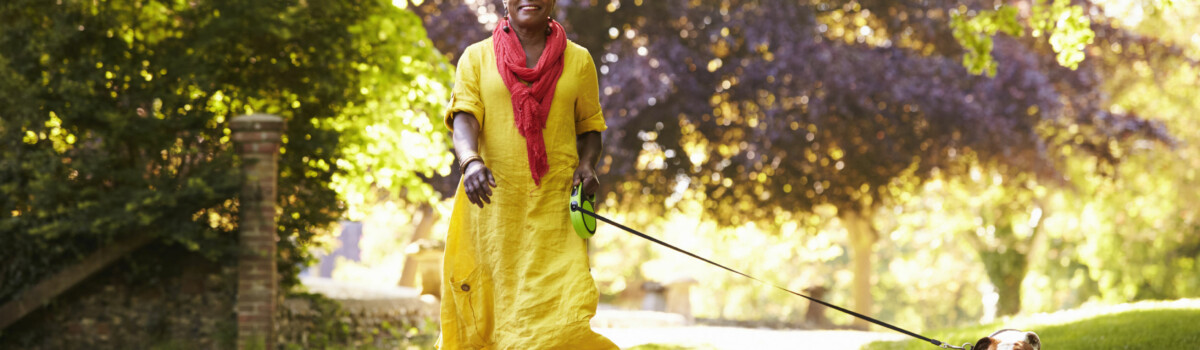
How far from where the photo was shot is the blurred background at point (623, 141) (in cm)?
850

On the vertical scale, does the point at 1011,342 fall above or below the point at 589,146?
below

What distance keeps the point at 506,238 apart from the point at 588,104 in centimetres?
59

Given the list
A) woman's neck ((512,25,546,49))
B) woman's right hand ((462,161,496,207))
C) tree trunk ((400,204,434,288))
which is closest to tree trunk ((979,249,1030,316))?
tree trunk ((400,204,434,288))

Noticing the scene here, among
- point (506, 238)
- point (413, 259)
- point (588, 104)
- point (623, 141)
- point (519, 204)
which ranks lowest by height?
point (506, 238)

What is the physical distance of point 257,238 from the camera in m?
8.87

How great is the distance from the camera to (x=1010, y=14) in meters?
9.37

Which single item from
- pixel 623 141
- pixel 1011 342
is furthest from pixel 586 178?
pixel 623 141

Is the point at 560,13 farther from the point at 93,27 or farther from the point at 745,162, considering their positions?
the point at 93,27

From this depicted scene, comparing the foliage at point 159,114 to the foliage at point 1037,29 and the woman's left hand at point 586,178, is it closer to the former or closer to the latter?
the woman's left hand at point 586,178

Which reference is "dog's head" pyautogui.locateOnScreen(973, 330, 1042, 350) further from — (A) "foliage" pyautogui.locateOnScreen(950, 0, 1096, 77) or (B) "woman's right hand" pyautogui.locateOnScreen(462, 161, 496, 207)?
(A) "foliage" pyautogui.locateOnScreen(950, 0, 1096, 77)

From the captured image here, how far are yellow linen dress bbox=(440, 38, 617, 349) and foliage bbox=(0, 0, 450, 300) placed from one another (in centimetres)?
488


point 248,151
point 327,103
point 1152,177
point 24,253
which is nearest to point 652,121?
point 327,103

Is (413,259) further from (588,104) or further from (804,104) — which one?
(588,104)

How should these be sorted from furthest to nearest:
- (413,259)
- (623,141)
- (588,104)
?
1. (413,259)
2. (623,141)
3. (588,104)
